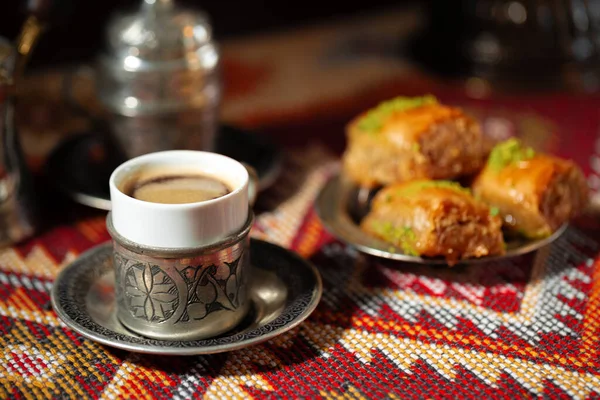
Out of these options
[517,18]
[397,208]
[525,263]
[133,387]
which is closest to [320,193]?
[397,208]

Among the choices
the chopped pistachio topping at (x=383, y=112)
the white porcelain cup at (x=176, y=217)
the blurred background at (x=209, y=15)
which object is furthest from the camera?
the blurred background at (x=209, y=15)

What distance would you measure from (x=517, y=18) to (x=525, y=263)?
73cm

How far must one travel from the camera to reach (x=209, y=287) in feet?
2.29

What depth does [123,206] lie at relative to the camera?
680mm

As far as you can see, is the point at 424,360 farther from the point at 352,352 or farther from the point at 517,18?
the point at 517,18

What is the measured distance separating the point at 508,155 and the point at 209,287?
438 millimetres

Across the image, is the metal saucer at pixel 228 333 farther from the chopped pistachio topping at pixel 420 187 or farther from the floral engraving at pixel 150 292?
the chopped pistachio topping at pixel 420 187

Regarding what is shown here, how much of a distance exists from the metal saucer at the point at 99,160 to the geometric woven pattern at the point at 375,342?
0.09 m

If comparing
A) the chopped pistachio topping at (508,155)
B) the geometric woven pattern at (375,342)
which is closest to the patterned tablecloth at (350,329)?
the geometric woven pattern at (375,342)

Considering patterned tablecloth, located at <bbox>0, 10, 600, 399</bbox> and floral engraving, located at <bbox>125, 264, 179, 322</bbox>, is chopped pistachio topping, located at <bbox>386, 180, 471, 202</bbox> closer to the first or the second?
patterned tablecloth, located at <bbox>0, 10, 600, 399</bbox>

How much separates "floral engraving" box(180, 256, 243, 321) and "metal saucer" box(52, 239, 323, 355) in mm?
31

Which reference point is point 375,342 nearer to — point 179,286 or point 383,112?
point 179,286

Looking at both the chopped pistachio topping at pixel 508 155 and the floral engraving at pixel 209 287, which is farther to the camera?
the chopped pistachio topping at pixel 508 155

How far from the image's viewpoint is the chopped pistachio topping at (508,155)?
91 cm
